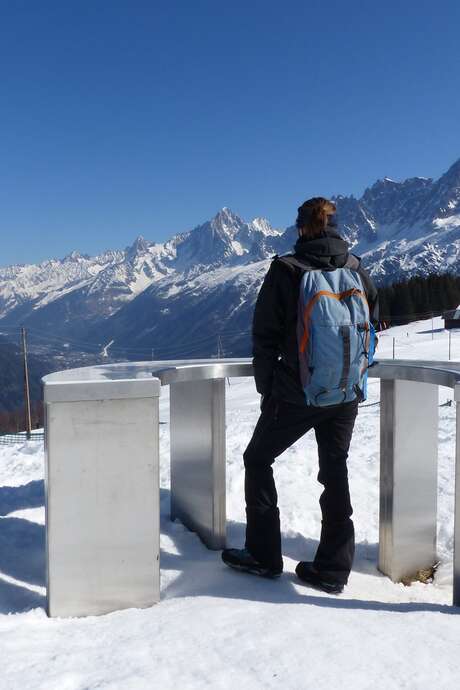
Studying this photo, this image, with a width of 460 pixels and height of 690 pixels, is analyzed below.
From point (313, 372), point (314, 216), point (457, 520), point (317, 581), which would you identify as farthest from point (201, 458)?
point (314, 216)

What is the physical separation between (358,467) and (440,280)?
251 ft

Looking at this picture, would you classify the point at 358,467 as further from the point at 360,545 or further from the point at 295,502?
the point at 360,545

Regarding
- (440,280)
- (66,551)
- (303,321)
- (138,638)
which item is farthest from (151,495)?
(440,280)

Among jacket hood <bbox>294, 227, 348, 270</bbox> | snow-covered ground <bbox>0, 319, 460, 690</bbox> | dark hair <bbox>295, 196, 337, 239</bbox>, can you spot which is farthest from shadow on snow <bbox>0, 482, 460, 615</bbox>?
dark hair <bbox>295, 196, 337, 239</bbox>

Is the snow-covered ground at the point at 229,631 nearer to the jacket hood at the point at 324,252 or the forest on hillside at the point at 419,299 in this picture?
the jacket hood at the point at 324,252

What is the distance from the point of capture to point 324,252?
10.4 feet

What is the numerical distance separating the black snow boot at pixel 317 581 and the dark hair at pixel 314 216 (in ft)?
6.55

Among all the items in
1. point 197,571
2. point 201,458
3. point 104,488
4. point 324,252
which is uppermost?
point 324,252

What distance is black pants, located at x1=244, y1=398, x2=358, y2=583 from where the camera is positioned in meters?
3.31

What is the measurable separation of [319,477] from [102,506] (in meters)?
1.29

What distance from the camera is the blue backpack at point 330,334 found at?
3016 mm

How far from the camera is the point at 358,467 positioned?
20.6ft

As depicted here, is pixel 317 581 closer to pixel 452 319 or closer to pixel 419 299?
pixel 452 319

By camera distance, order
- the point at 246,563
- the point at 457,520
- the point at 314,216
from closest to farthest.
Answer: the point at 457,520, the point at 314,216, the point at 246,563
